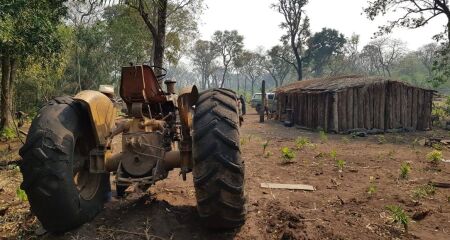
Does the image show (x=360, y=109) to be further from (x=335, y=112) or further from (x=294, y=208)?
(x=294, y=208)

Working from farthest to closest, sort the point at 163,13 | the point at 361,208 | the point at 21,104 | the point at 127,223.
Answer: the point at 21,104 < the point at 163,13 < the point at 361,208 < the point at 127,223

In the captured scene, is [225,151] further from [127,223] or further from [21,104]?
[21,104]

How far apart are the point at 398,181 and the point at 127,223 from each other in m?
6.07

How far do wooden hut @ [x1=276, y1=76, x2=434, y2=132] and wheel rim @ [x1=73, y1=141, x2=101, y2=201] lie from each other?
54.4 ft

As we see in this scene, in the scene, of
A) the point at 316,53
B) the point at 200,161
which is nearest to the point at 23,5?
the point at 200,161

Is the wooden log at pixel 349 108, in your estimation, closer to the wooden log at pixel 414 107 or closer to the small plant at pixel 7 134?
the wooden log at pixel 414 107

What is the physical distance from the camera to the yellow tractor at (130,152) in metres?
3.86

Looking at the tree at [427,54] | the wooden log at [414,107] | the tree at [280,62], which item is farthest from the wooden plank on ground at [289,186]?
the tree at [427,54]

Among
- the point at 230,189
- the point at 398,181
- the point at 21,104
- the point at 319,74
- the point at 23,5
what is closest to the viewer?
the point at 230,189

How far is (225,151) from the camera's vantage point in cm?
387

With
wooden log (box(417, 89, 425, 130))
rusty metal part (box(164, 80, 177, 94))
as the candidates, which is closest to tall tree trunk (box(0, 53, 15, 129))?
rusty metal part (box(164, 80, 177, 94))

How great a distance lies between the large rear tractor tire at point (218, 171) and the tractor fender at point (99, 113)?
131 cm

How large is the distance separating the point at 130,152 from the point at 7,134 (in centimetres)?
1196

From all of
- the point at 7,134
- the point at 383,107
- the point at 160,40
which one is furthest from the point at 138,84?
the point at 383,107
